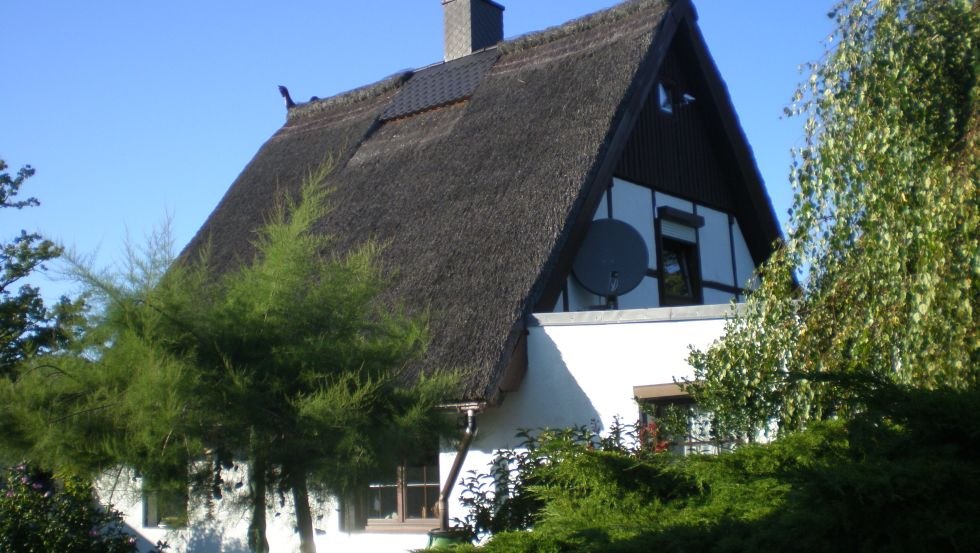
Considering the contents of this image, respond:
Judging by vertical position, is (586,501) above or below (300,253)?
below

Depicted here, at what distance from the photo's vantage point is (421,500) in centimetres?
1052

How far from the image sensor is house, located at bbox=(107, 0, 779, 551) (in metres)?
9.54

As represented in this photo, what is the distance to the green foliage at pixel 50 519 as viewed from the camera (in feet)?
35.1

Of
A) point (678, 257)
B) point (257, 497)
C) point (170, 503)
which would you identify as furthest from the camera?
point (678, 257)

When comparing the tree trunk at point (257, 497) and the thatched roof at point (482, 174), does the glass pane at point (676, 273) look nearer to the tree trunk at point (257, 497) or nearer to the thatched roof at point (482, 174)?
the thatched roof at point (482, 174)

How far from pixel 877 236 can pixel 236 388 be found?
3896 mm

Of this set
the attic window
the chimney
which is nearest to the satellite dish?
the attic window

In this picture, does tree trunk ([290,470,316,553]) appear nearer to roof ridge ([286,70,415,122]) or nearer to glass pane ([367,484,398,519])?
glass pane ([367,484,398,519])

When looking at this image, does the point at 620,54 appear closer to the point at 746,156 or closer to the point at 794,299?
the point at 746,156

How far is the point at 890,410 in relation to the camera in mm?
4094

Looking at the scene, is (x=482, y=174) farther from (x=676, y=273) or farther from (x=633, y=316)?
(x=633, y=316)

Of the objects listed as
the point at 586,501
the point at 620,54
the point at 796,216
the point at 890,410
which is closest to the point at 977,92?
the point at 796,216

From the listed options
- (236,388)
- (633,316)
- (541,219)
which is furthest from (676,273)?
(236,388)

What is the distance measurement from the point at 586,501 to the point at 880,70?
2.99 meters
